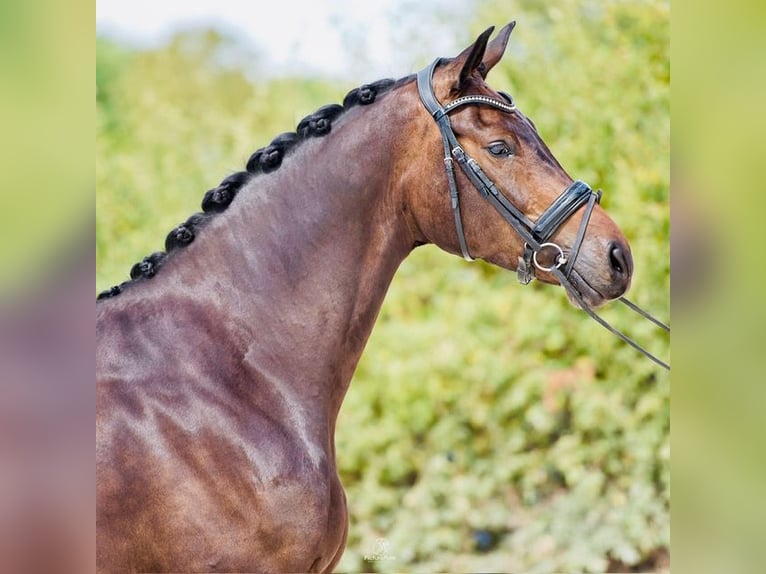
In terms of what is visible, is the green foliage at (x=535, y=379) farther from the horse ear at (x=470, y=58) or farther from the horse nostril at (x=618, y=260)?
the horse ear at (x=470, y=58)

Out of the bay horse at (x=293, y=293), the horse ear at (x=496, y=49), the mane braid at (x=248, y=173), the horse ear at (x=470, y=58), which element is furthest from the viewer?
the horse ear at (x=496, y=49)

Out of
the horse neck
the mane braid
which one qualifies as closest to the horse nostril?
the horse neck

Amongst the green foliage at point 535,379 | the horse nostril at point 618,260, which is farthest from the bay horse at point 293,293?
the green foliage at point 535,379

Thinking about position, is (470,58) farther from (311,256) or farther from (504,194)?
(311,256)

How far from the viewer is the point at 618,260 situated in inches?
93.6

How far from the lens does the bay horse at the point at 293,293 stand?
7.29ft

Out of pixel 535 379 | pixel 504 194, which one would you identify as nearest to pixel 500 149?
pixel 504 194

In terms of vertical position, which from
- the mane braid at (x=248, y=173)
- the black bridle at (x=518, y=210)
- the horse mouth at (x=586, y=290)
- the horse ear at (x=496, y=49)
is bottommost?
the horse mouth at (x=586, y=290)

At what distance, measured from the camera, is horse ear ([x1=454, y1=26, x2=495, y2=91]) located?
237 centimetres

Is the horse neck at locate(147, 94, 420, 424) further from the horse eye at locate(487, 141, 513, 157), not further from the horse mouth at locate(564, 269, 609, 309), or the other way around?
the horse mouth at locate(564, 269, 609, 309)

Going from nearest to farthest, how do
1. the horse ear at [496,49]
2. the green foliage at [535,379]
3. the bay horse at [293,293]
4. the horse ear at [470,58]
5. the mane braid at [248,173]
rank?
the bay horse at [293,293] < the horse ear at [470,58] < the mane braid at [248,173] < the horse ear at [496,49] < the green foliage at [535,379]

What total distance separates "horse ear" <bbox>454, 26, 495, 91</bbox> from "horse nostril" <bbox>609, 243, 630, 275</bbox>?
678mm

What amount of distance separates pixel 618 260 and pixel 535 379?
375cm
